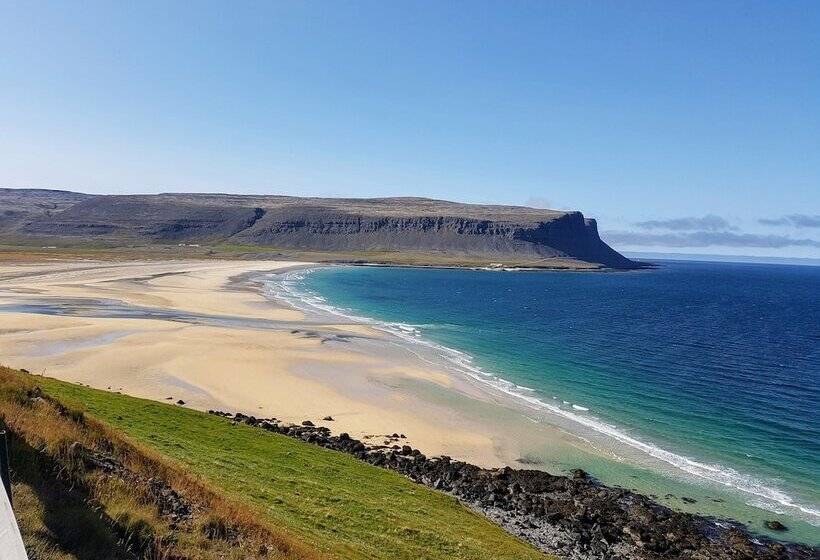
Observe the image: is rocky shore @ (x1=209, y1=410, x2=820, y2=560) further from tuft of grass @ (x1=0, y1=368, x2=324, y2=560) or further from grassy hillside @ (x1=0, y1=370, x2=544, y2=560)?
tuft of grass @ (x1=0, y1=368, x2=324, y2=560)

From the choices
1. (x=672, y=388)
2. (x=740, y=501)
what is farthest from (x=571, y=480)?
(x=672, y=388)

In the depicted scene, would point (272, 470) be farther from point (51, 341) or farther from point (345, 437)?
point (51, 341)

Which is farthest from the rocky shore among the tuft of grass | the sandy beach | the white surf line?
the tuft of grass

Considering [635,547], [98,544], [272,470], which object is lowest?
[635,547]

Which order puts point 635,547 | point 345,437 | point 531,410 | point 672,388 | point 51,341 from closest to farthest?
point 635,547
point 345,437
point 531,410
point 672,388
point 51,341

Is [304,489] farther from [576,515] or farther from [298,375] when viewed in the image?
[298,375]

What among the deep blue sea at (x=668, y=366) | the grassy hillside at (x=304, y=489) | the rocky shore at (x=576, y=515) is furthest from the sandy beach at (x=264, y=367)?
the grassy hillside at (x=304, y=489)

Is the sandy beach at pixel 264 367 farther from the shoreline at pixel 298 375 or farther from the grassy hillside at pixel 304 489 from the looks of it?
the grassy hillside at pixel 304 489
